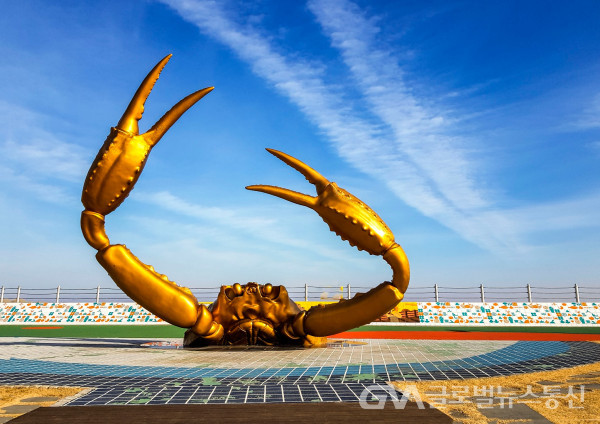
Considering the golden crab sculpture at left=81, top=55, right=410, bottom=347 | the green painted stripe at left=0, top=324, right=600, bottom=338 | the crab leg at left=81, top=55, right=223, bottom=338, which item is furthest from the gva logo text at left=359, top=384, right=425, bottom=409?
the green painted stripe at left=0, top=324, right=600, bottom=338

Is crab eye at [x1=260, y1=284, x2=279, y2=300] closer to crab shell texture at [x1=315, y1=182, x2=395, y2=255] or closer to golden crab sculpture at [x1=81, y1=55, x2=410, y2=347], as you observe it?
golden crab sculpture at [x1=81, y1=55, x2=410, y2=347]

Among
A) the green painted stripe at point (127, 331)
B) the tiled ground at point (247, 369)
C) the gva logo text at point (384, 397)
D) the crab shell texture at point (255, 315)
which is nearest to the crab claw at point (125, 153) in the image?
the tiled ground at point (247, 369)

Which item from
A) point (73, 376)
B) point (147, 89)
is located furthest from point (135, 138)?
point (73, 376)

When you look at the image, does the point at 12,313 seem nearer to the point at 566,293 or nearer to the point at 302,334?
the point at 302,334

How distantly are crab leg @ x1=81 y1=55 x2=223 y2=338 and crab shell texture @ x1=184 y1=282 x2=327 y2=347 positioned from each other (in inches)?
26.1

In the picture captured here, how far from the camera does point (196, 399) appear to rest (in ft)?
11.4

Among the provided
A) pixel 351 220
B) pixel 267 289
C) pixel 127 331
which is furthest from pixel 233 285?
pixel 127 331

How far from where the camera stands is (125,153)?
559 centimetres

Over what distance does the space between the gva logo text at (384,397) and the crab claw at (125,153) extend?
150 inches

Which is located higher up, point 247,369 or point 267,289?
point 267,289

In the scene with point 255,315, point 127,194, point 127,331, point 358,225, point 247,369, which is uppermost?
point 127,194

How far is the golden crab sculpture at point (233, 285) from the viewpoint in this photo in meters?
5.68

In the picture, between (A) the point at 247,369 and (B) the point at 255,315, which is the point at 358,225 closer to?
(A) the point at 247,369

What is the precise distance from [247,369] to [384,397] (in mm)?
2107
